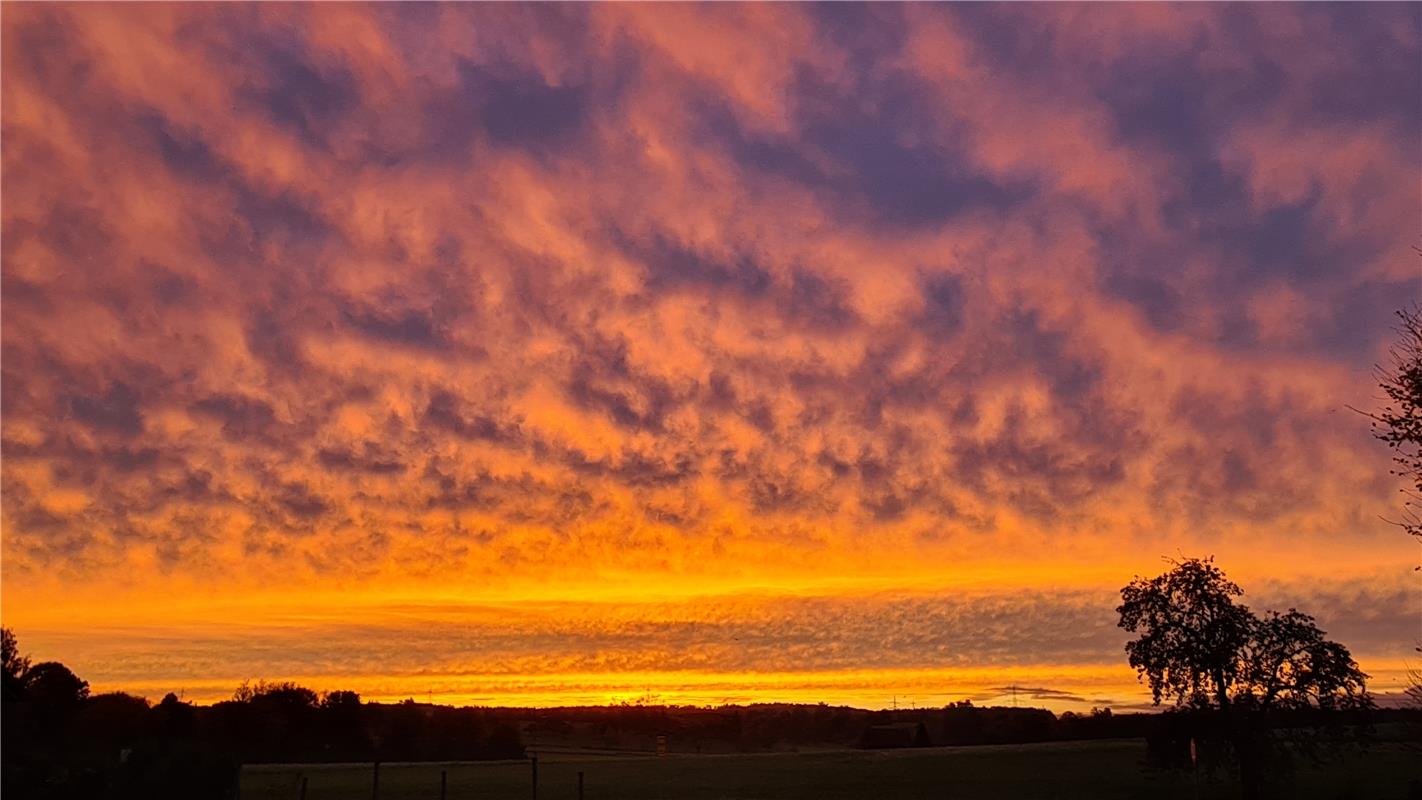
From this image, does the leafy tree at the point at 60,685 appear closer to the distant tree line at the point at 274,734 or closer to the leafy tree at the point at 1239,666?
the distant tree line at the point at 274,734

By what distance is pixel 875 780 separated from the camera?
236 feet

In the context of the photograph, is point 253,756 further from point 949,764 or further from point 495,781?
point 949,764

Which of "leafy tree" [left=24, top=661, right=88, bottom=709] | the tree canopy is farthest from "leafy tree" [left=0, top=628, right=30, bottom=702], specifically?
the tree canopy

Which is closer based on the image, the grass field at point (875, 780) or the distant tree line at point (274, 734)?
the distant tree line at point (274, 734)

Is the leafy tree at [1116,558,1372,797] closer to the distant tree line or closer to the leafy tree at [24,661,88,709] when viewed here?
the distant tree line

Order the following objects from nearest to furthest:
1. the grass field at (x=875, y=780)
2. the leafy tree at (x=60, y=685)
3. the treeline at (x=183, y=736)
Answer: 1. the treeline at (x=183, y=736)
2. the leafy tree at (x=60, y=685)
3. the grass field at (x=875, y=780)

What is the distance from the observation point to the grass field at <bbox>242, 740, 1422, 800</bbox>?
55906 mm

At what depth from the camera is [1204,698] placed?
160 ft

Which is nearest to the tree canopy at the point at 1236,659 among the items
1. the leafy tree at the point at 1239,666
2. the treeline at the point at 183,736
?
the leafy tree at the point at 1239,666

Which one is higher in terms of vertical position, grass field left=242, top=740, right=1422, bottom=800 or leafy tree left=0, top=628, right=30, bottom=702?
leafy tree left=0, top=628, right=30, bottom=702

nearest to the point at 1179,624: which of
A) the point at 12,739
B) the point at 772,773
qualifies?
the point at 772,773

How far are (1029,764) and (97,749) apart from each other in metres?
73.4

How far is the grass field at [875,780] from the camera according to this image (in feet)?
183

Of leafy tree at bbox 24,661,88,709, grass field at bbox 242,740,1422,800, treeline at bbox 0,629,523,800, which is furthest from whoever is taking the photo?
grass field at bbox 242,740,1422,800
